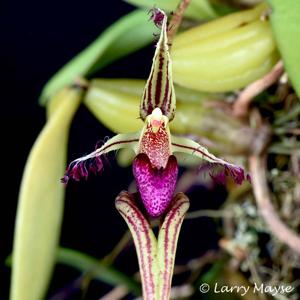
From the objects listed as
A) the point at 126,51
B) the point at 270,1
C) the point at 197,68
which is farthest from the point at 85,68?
the point at 270,1

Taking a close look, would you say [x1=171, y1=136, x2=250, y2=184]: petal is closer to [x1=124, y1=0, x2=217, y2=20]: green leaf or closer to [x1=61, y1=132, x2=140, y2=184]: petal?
[x1=61, y1=132, x2=140, y2=184]: petal

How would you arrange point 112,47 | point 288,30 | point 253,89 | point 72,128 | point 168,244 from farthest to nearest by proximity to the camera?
point 72,128 < point 112,47 < point 253,89 < point 288,30 < point 168,244

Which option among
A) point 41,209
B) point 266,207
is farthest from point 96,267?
point 266,207

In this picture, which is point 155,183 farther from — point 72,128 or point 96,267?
point 72,128

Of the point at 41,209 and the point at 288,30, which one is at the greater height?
the point at 288,30

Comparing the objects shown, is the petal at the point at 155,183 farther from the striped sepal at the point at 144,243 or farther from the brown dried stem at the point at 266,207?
the brown dried stem at the point at 266,207

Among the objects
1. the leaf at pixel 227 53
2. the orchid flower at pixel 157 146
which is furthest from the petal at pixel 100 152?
the leaf at pixel 227 53
